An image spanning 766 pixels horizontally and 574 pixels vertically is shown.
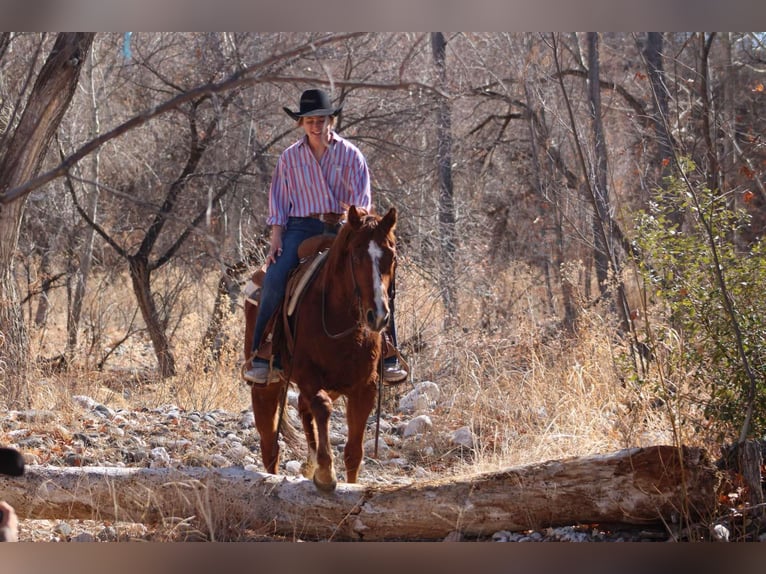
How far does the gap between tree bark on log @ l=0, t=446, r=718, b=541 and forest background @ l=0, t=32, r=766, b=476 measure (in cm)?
55

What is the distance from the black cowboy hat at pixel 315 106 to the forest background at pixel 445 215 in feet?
1.96

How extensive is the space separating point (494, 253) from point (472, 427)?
6447 millimetres

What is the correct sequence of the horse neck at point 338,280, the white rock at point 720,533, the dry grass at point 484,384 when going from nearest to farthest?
the white rock at point 720,533, the horse neck at point 338,280, the dry grass at point 484,384

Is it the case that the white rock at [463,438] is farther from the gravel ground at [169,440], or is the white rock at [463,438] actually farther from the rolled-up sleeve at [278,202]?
the rolled-up sleeve at [278,202]

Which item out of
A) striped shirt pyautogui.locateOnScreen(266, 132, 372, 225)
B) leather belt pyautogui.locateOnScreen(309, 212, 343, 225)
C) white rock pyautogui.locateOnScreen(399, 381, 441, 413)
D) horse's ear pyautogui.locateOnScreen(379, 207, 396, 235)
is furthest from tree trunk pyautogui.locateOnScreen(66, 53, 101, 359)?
horse's ear pyautogui.locateOnScreen(379, 207, 396, 235)

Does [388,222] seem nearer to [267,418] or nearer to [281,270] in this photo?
[281,270]

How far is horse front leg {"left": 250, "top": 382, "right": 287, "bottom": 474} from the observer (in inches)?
273

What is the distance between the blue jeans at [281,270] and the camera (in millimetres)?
6395

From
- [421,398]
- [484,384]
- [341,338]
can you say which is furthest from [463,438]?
[341,338]

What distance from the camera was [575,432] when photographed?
7391 millimetres

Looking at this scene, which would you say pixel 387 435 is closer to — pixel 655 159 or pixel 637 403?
pixel 637 403

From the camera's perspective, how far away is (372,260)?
5.46 m

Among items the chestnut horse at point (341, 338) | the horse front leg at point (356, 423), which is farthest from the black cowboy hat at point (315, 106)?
the horse front leg at point (356, 423)

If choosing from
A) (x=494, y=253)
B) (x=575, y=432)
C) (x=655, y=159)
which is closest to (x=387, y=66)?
(x=494, y=253)
